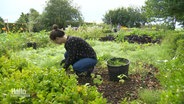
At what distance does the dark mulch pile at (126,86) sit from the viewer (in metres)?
4.57

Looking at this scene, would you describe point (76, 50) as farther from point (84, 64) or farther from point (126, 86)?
point (126, 86)

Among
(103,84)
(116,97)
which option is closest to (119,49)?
(103,84)

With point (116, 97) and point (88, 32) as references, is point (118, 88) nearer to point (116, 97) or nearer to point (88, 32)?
point (116, 97)

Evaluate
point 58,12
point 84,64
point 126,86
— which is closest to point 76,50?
point 84,64

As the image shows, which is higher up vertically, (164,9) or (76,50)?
(164,9)

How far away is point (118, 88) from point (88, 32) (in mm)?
7389

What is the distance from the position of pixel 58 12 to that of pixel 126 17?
4.56 metres

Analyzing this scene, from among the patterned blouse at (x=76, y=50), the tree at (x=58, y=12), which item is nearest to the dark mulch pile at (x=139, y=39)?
the patterned blouse at (x=76, y=50)

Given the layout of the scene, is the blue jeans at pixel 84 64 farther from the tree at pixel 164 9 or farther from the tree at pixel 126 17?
the tree at pixel 126 17

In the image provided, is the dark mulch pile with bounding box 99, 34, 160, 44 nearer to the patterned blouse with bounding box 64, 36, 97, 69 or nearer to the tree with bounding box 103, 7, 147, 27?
the patterned blouse with bounding box 64, 36, 97, 69

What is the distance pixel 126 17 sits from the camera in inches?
752

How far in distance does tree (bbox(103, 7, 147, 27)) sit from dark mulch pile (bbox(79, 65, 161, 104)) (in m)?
13.3

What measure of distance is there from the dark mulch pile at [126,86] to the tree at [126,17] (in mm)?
13321

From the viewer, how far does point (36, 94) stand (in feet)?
8.25
